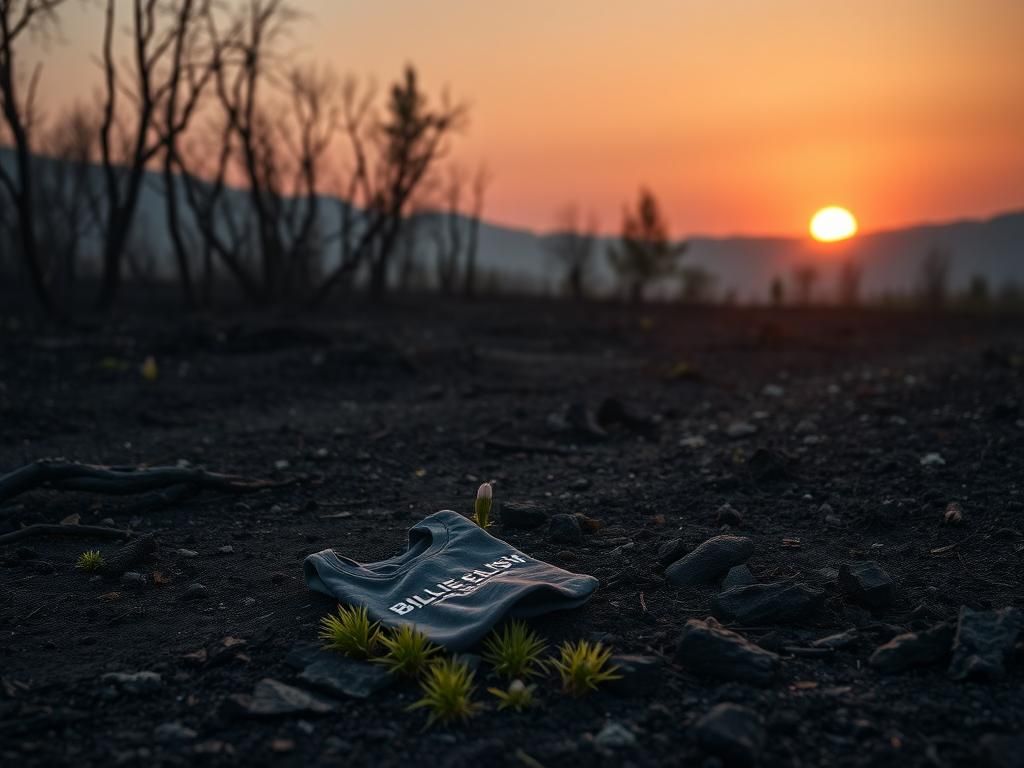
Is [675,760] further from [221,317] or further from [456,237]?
[456,237]

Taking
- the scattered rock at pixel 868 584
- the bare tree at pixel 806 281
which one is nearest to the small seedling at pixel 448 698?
the scattered rock at pixel 868 584

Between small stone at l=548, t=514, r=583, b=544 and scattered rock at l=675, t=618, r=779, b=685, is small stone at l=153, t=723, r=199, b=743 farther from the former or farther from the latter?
small stone at l=548, t=514, r=583, b=544

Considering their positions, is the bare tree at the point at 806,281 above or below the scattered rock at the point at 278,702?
above

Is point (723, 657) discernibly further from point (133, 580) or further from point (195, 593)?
point (133, 580)

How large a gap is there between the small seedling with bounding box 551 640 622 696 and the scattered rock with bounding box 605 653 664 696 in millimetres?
23

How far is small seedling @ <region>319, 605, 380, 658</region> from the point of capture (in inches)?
108

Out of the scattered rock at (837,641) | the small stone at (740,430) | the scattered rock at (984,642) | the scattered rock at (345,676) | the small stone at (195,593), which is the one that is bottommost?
the small stone at (195,593)

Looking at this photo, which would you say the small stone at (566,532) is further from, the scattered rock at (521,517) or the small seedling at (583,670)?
the small seedling at (583,670)

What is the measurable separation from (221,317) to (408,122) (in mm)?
10404

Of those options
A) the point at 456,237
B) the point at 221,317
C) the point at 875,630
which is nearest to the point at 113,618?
the point at 875,630

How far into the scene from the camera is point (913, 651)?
267 cm

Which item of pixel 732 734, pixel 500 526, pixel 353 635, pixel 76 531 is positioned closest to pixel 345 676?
pixel 353 635

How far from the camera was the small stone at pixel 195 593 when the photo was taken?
11.1 feet

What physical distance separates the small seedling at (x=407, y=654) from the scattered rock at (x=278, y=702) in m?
0.23
